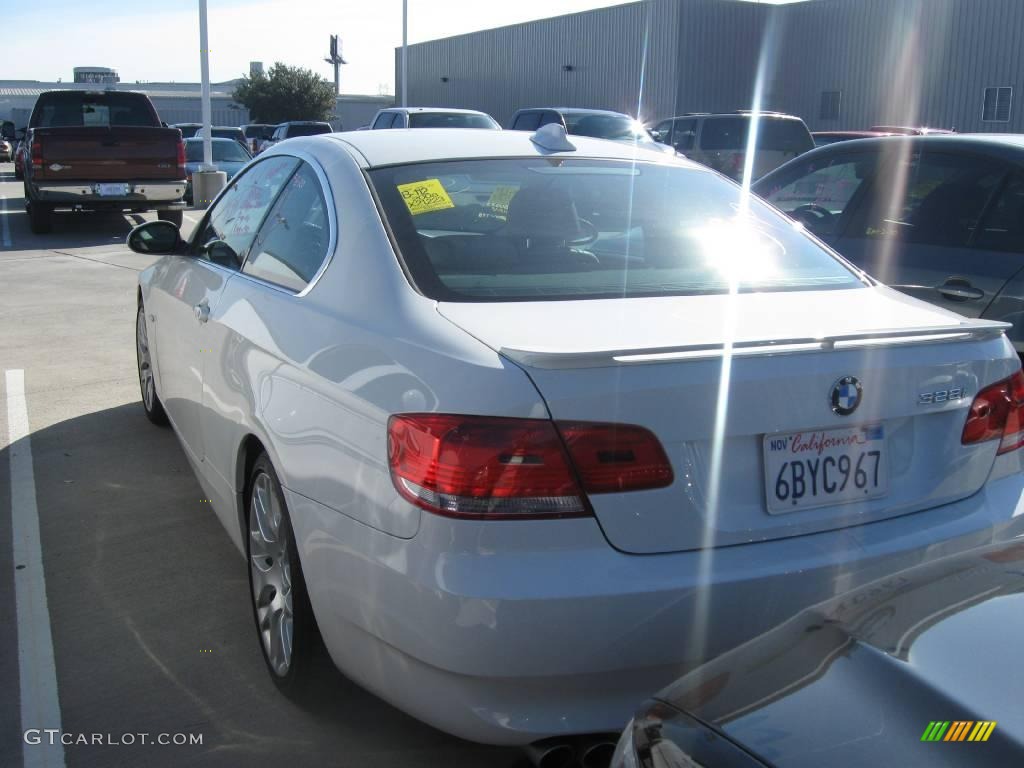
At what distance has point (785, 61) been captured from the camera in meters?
37.2

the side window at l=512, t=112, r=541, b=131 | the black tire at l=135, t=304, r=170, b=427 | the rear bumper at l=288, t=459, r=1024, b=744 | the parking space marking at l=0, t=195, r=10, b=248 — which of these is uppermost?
the side window at l=512, t=112, r=541, b=131

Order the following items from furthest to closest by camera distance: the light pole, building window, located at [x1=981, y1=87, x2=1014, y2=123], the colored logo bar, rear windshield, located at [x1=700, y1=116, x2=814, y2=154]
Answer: building window, located at [x1=981, y1=87, x2=1014, y2=123]
the light pole
rear windshield, located at [x1=700, y1=116, x2=814, y2=154]
the colored logo bar

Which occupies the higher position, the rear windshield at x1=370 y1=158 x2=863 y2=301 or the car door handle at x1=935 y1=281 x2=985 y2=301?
the rear windshield at x1=370 y1=158 x2=863 y2=301

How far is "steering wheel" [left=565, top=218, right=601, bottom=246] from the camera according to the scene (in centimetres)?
338

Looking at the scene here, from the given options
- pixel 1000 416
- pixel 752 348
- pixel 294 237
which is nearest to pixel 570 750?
pixel 752 348

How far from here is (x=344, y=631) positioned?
8.87 feet

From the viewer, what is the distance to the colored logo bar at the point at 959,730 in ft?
4.76

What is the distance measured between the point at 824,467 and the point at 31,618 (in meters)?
2.78

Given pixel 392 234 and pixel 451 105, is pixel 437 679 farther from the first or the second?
pixel 451 105

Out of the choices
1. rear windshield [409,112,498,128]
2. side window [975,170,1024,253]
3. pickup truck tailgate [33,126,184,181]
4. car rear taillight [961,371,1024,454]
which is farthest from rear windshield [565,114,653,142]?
car rear taillight [961,371,1024,454]

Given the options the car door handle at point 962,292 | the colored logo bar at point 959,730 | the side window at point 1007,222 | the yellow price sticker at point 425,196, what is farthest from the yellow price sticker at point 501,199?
the side window at point 1007,222

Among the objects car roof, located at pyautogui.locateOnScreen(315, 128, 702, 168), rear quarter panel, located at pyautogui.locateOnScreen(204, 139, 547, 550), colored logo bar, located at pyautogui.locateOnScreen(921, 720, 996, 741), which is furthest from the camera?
car roof, located at pyautogui.locateOnScreen(315, 128, 702, 168)

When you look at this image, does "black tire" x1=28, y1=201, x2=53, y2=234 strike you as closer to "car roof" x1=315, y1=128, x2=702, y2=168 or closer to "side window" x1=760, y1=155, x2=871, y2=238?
"side window" x1=760, y1=155, x2=871, y2=238

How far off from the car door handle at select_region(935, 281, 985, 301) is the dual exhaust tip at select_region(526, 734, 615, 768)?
317 cm
